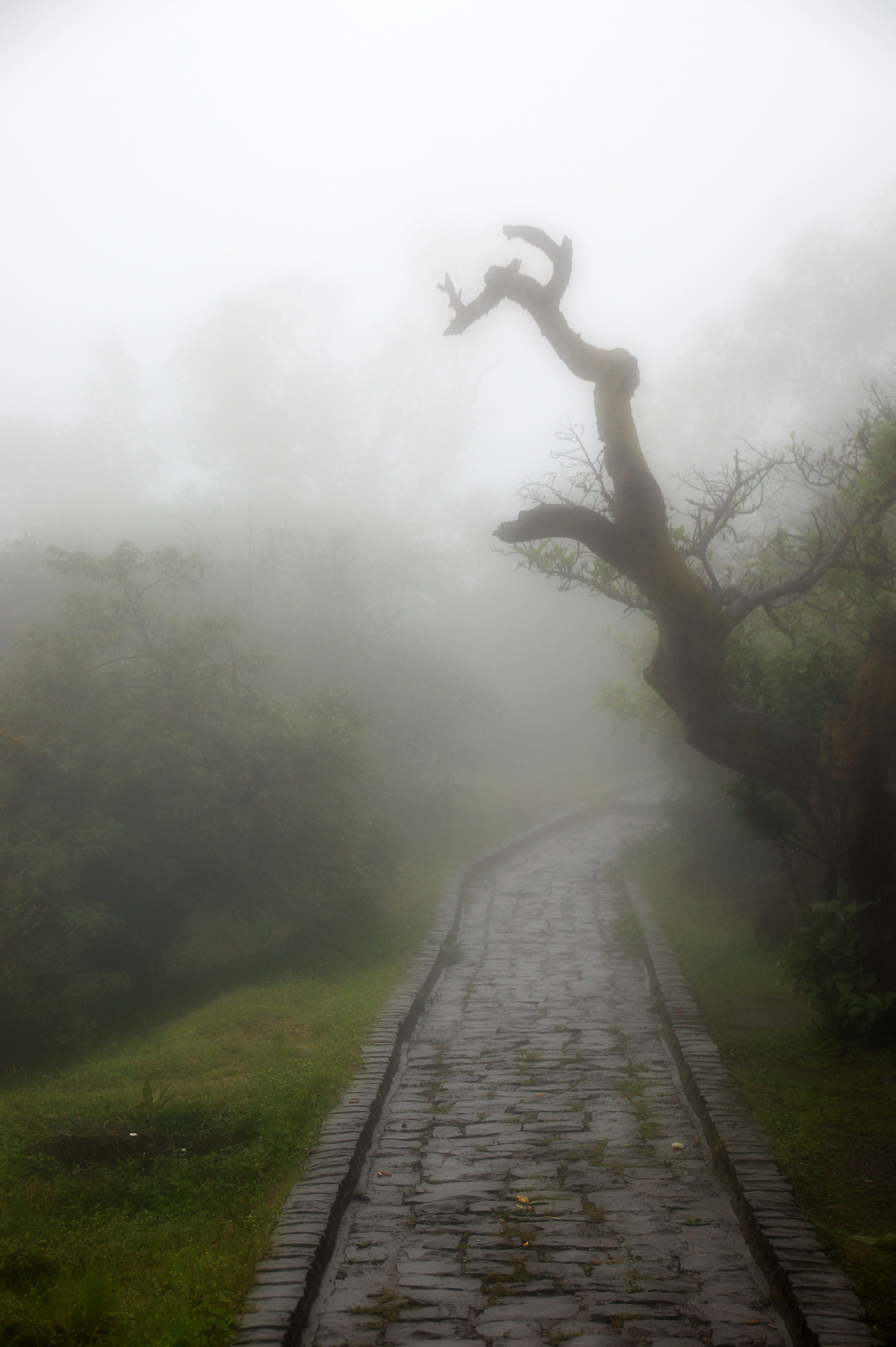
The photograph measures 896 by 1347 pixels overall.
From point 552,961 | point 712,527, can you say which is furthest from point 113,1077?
point 712,527

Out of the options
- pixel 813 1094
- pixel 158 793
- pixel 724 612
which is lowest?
pixel 813 1094

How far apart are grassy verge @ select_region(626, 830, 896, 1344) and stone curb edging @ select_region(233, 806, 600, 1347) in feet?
7.05

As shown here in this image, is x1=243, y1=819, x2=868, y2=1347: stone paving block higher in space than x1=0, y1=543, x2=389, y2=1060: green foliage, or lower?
lower

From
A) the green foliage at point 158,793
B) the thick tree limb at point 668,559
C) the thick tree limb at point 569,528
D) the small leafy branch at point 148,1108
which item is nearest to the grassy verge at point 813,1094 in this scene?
the thick tree limb at point 668,559

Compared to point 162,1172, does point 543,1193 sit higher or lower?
lower

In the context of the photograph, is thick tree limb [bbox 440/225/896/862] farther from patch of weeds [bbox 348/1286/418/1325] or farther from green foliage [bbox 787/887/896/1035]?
patch of weeds [bbox 348/1286/418/1325]

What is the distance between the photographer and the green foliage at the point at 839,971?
21.7ft

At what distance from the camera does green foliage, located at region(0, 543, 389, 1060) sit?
381 inches

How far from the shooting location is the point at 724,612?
24.0 ft

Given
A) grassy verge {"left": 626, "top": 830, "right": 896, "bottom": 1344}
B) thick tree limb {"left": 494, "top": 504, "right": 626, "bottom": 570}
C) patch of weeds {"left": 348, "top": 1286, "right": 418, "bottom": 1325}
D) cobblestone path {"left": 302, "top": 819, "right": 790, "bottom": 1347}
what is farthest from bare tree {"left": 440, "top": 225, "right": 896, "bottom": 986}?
patch of weeds {"left": 348, "top": 1286, "right": 418, "bottom": 1325}

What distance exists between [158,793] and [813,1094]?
7.48m

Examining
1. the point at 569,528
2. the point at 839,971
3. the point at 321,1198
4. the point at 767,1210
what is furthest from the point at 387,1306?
the point at 569,528

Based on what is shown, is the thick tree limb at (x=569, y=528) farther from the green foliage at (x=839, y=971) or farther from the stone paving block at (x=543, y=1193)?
Result: the stone paving block at (x=543, y=1193)

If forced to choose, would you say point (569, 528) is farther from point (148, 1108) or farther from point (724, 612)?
point (148, 1108)
